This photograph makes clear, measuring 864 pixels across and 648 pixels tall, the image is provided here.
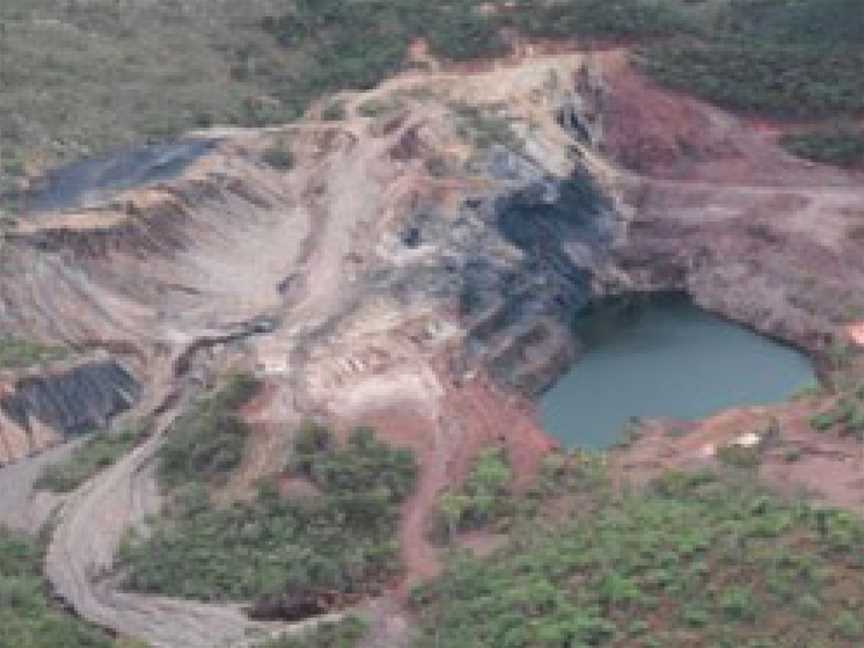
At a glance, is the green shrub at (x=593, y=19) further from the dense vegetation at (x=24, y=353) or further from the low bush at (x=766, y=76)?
the dense vegetation at (x=24, y=353)

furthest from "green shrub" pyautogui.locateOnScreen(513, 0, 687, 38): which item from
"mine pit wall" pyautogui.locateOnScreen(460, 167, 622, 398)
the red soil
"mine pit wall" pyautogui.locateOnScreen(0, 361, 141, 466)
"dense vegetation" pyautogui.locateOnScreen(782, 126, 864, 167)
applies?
"mine pit wall" pyautogui.locateOnScreen(0, 361, 141, 466)

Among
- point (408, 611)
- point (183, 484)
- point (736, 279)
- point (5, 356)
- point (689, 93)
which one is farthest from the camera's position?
point (689, 93)

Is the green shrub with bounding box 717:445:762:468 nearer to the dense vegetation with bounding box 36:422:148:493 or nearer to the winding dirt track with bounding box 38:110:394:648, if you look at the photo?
the winding dirt track with bounding box 38:110:394:648

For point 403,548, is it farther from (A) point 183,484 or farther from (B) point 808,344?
(B) point 808,344

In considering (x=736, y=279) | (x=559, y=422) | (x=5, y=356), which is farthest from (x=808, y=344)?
(x=5, y=356)

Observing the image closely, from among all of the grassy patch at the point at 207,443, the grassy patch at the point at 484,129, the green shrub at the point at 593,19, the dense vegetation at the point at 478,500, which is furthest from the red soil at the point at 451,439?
the green shrub at the point at 593,19

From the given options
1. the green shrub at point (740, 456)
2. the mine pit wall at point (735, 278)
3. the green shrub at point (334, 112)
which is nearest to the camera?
the green shrub at point (740, 456)

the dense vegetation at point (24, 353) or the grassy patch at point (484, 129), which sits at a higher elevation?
the grassy patch at point (484, 129)
